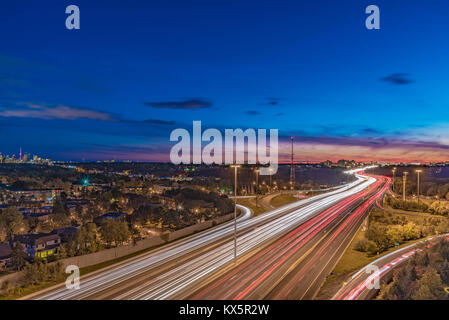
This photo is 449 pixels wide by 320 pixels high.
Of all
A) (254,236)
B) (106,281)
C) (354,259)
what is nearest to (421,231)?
(354,259)

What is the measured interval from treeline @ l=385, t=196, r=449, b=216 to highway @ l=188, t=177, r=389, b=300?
1542cm

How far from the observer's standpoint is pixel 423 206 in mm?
40281

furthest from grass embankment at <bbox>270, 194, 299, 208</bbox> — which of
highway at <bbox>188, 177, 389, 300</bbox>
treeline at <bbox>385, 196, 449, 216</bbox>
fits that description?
highway at <bbox>188, 177, 389, 300</bbox>

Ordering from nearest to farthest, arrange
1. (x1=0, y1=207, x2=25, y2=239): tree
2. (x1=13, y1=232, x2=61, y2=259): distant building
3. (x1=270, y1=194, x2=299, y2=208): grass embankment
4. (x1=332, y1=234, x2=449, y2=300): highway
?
(x1=332, y1=234, x2=449, y2=300): highway → (x1=13, y1=232, x2=61, y2=259): distant building → (x1=0, y1=207, x2=25, y2=239): tree → (x1=270, y1=194, x2=299, y2=208): grass embankment

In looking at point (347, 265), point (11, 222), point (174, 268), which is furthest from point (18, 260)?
point (347, 265)

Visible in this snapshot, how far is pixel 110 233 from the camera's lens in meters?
26.3

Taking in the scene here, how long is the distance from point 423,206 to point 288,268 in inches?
1317

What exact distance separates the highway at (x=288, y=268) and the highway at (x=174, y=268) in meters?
1.19

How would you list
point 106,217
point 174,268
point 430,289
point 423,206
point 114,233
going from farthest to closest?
point 106,217
point 423,206
point 114,233
point 174,268
point 430,289

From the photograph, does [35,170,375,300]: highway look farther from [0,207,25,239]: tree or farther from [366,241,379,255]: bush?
[0,207,25,239]: tree

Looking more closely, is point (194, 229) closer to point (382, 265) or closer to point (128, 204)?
point (382, 265)

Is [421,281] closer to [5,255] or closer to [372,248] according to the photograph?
[372,248]

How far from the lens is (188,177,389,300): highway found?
1491 centimetres
